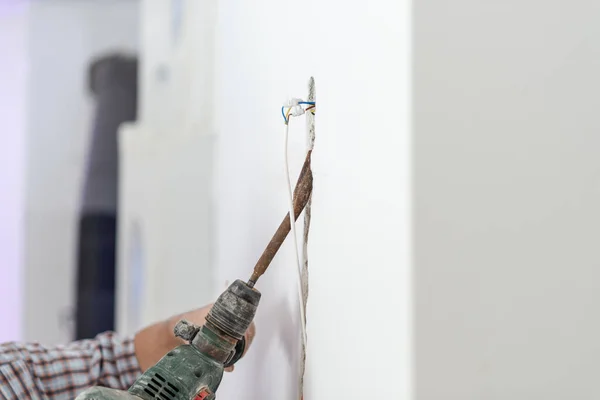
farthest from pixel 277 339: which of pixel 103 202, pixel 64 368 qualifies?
pixel 103 202

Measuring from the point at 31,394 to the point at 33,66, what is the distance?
2574mm

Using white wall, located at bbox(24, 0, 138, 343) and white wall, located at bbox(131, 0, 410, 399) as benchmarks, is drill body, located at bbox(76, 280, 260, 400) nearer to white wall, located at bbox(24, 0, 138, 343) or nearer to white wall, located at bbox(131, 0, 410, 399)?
white wall, located at bbox(131, 0, 410, 399)

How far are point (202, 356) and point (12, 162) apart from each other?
2.82 m

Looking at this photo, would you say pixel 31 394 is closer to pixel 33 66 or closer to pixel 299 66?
pixel 299 66

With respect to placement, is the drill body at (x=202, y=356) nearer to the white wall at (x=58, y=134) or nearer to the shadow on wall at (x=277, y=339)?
the shadow on wall at (x=277, y=339)

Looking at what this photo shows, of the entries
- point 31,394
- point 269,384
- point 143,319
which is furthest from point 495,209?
point 143,319

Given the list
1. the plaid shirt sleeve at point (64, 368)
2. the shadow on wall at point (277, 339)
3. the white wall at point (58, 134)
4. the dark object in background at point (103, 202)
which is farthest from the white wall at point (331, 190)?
the white wall at point (58, 134)

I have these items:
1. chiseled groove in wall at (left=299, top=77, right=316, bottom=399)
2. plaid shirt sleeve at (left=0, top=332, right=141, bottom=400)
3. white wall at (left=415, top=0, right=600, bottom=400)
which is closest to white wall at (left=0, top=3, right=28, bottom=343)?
plaid shirt sleeve at (left=0, top=332, right=141, bottom=400)

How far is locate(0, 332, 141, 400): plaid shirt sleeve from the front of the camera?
97 cm

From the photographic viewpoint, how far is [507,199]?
0.46m

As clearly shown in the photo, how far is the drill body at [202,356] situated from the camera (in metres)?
0.61

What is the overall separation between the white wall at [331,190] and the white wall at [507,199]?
0.07ft

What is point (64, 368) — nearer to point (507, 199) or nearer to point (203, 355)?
point (203, 355)

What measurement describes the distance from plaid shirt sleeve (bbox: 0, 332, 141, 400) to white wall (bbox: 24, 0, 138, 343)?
2.08m
